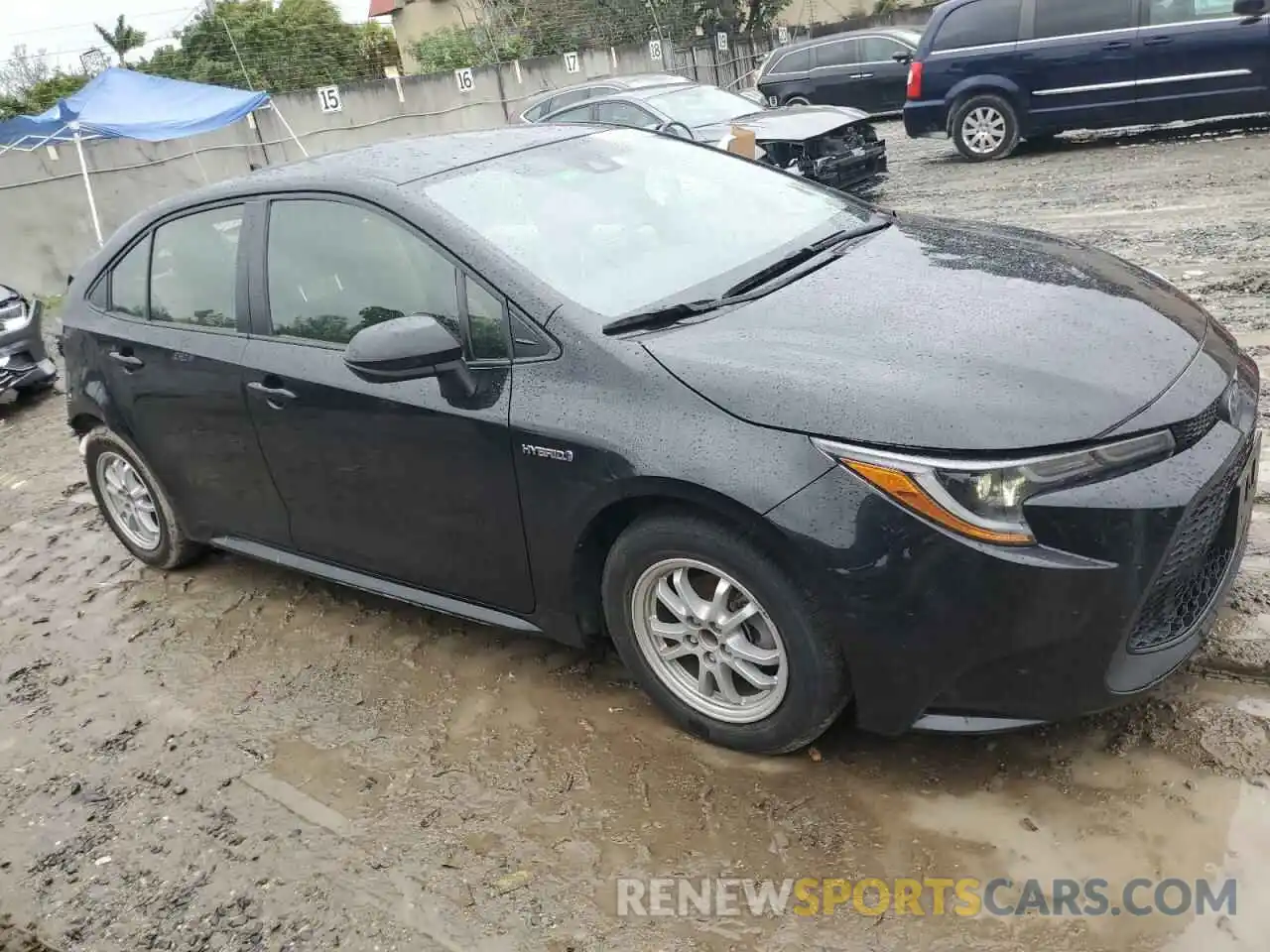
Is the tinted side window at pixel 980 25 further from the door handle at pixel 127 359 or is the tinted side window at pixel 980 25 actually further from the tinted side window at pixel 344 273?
the door handle at pixel 127 359

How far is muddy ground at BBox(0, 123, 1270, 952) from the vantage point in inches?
97.1

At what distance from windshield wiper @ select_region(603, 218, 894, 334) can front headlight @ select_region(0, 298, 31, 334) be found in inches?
295

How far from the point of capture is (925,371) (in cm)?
251

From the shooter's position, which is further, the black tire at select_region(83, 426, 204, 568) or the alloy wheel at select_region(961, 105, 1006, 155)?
the alloy wheel at select_region(961, 105, 1006, 155)

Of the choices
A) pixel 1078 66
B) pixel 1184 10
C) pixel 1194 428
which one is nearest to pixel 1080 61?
A: pixel 1078 66

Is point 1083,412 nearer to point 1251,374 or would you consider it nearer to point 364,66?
point 1251,374

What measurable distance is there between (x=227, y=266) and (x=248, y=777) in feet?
5.89

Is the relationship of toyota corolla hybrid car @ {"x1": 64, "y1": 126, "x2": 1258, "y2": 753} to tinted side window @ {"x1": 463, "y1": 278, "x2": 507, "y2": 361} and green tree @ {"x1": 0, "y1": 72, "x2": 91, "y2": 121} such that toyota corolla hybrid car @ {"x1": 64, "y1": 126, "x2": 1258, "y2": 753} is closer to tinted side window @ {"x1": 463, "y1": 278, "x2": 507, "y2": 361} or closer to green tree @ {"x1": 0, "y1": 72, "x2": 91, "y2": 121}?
tinted side window @ {"x1": 463, "y1": 278, "x2": 507, "y2": 361}

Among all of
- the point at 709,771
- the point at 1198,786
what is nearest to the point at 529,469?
the point at 709,771

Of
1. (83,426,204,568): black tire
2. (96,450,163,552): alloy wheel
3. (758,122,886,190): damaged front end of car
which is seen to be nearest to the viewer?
(83,426,204,568): black tire

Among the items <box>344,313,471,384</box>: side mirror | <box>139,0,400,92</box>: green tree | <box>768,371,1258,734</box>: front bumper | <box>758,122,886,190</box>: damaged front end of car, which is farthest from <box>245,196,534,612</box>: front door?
<box>139,0,400,92</box>: green tree

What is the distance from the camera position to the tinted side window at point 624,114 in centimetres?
1084

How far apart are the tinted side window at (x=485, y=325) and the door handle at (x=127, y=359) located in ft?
5.80

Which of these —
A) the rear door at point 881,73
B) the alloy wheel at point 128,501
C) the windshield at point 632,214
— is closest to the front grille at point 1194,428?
the windshield at point 632,214
